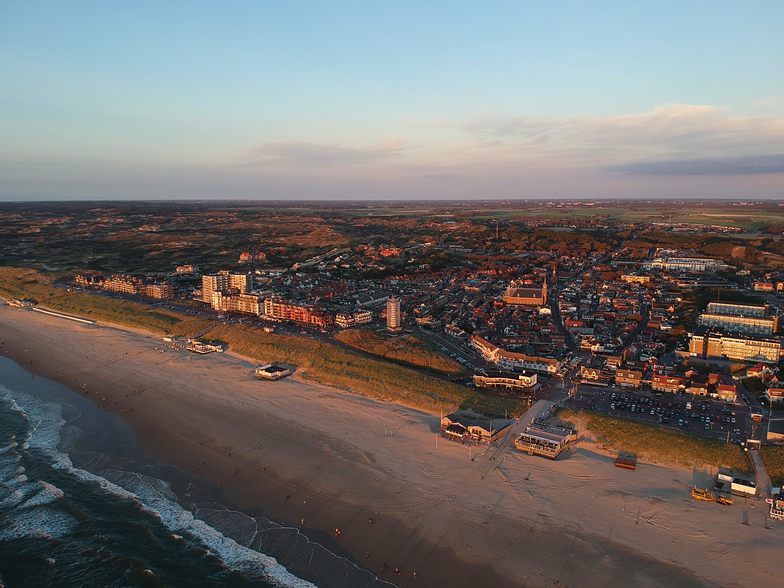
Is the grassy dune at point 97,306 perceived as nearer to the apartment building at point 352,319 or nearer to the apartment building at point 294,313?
the apartment building at point 294,313

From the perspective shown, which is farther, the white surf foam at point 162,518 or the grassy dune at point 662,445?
the grassy dune at point 662,445

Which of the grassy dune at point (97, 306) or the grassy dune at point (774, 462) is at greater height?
the grassy dune at point (97, 306)

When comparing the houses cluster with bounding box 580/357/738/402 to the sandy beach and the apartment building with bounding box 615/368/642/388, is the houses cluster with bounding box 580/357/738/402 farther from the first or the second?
the sandy beach

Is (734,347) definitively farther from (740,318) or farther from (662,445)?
(662,445)

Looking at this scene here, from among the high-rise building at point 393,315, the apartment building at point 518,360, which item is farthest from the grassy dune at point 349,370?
the high-rise building at point 393,315

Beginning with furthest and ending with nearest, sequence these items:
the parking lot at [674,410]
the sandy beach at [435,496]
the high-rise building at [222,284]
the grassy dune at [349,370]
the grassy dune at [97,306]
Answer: the high-rise building at [222,284]
the grassy dune at [97,306]
the grassy dune at [349,370]
the parking lot at [674,410]
the sandy beach at [435,496]

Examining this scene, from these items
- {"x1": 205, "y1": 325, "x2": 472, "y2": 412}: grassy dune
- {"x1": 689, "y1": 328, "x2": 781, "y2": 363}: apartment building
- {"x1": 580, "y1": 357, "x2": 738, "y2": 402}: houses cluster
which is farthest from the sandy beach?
{"x1": 689, "y1": 328, "x2": 781, "y2": 363}: apartment building
